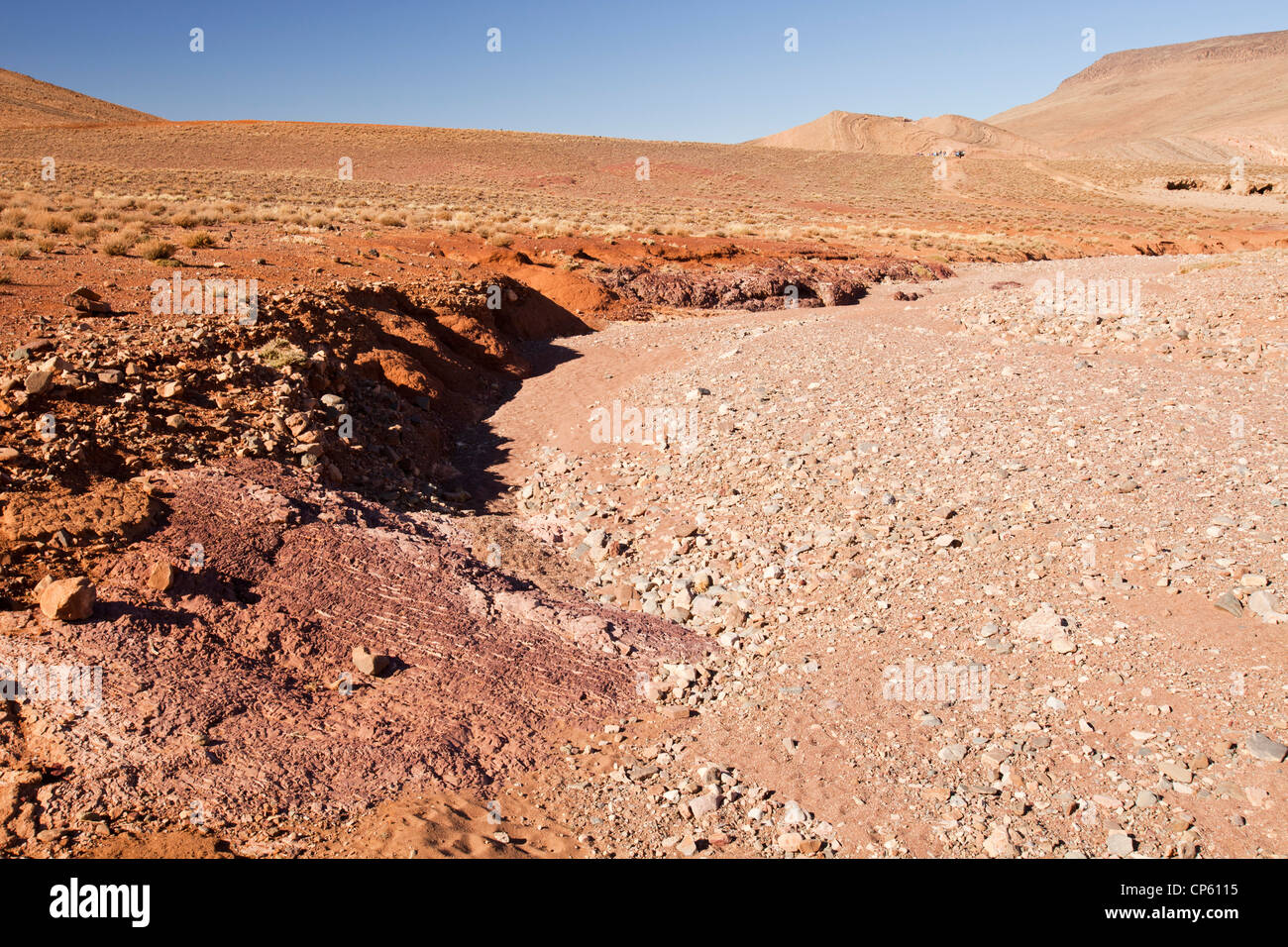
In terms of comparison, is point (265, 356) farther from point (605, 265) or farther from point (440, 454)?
point (605, 265)

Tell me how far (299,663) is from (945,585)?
4052 millimetres

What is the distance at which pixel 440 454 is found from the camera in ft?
26.8

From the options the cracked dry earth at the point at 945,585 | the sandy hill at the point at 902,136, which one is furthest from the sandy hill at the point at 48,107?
the cracked dry earth at the point at 945,585

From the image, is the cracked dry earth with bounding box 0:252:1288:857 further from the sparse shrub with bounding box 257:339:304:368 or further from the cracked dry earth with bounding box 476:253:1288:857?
the sparse shrub with bounding box 257:339:304:368

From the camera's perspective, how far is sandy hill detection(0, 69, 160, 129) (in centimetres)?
5403

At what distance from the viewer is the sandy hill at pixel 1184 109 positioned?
63406 mm

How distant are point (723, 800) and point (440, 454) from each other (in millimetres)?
5506

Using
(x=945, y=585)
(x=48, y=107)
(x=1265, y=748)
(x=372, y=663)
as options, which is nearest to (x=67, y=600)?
(x=372, y=663)

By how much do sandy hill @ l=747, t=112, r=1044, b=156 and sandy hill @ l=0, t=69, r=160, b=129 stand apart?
5918cm

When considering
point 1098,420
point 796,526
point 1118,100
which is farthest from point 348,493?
point 1118,100

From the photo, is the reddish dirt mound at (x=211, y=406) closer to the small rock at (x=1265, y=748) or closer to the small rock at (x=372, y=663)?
the small rock at (x=372, y=663)

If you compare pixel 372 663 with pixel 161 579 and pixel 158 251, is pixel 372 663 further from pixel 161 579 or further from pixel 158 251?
pixel 158 251

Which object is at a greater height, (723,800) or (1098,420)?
(1098,420)

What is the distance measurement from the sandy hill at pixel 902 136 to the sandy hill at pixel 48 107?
59.2 meters
